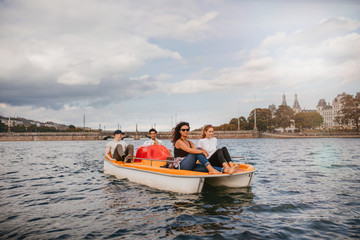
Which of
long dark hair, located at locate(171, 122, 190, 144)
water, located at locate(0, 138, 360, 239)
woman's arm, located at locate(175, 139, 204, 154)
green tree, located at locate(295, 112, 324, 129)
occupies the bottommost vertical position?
water, located at locate(0, 138, 360, 239)

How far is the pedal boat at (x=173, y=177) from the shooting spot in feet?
27.8

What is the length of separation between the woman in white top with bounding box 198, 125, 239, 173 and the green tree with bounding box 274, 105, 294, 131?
119m

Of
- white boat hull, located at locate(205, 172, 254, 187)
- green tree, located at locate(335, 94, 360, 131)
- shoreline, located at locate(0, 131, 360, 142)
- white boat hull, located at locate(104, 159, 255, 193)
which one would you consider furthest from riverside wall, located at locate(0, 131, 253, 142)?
white boat hull, located at locate(205, 172, 254, 187)

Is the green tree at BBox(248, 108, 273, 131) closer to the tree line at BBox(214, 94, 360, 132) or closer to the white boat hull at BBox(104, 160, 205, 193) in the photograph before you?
the tree line at BBox(214, 94, 360, 132)

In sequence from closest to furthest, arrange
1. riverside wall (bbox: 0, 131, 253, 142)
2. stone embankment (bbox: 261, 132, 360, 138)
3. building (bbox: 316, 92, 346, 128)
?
stone embankment (bbox: 261, 132, 360, 138) → riverside wall (bbox: 0, 131, 253, 142) → building (bbox: 316, 92, 346, 128)

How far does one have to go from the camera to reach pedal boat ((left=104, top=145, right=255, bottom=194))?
27.8 feet

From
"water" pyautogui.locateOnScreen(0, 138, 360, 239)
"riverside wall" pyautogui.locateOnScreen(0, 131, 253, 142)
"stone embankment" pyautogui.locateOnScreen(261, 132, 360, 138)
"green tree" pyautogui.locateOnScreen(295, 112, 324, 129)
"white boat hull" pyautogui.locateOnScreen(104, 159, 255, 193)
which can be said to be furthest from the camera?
"green tree" pyautogui.locateOnScreen(295, 112, 324, 129)

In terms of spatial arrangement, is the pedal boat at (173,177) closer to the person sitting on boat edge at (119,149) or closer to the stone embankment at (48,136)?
the person sitting on boat edge at (119,149)

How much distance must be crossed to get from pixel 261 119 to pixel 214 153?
129 metres

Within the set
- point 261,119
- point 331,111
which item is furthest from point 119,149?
point 331,111

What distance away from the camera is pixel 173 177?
29.2 ft

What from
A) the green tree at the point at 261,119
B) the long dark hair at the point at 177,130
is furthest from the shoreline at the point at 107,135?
the long dark hair at the point at 177,130

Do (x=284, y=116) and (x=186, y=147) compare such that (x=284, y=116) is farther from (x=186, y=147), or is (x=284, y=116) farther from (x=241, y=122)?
(x=186, y=147)

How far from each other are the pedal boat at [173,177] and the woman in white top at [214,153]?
36 centimetres
